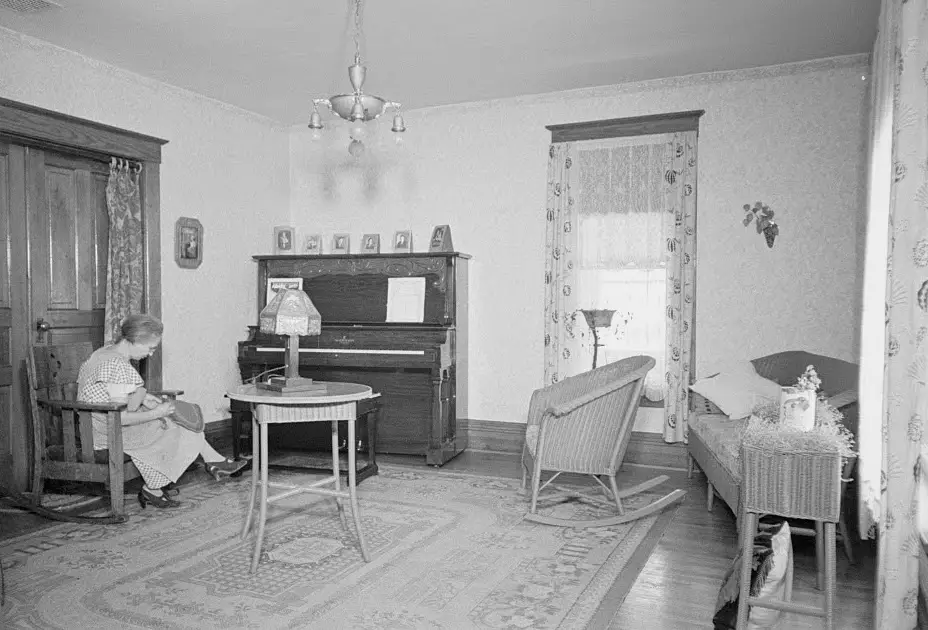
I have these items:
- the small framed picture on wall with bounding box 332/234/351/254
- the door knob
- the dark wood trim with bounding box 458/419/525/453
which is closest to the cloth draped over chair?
the dark wood trim with bounding box 458/419/525/453

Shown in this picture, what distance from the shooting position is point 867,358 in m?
3.35

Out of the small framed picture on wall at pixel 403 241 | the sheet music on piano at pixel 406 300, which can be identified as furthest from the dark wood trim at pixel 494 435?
the small framed picture on wall at pixel 403 241

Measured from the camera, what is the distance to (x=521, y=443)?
Answer: 5953 mm

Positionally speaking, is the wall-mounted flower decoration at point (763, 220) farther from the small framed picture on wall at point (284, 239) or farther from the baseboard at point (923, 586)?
the small framed picture on wall at point (284, 239)

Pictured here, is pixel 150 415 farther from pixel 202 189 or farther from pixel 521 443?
pixel 521 443

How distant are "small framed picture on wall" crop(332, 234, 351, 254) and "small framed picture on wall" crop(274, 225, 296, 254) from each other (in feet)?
1.30

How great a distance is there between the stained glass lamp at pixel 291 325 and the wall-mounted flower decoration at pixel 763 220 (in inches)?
132

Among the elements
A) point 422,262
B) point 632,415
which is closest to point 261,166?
point 422,262

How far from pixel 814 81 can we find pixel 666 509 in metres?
3.17

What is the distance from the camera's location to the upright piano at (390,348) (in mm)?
5539

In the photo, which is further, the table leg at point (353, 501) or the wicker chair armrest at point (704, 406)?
the wicker chair armrest at point (704, 406)

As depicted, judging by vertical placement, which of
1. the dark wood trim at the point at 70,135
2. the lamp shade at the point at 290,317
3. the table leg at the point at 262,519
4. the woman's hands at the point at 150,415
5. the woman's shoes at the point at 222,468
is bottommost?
the woman's shoes at the point at 222,468

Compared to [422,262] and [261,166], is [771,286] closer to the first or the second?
[422,262]

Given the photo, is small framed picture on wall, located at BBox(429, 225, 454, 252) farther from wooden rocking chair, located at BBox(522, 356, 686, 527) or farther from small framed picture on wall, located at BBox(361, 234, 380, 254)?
wooden rocking chair, located at BBox(522, 356, 686, 527)
